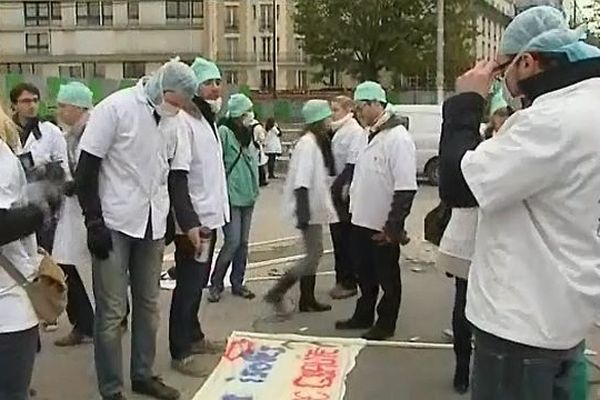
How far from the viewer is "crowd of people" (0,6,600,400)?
8.84 feet

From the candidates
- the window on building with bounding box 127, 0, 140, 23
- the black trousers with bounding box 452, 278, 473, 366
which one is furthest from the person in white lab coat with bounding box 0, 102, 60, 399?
the window on building with bounding box 127, 0, 140, 23

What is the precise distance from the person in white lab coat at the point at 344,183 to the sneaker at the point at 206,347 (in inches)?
69.4

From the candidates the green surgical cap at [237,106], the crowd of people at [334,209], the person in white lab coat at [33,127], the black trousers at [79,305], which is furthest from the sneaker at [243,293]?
the person in white lab coat at [33,127]

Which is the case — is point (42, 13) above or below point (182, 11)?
above

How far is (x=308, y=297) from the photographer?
26.8 feet

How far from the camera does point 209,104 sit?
6.54 m

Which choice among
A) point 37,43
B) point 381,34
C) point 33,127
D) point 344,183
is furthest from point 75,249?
point 37,43

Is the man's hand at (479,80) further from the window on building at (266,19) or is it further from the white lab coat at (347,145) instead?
the window on building at (266,19)

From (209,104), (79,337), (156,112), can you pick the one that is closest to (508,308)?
(156,112)

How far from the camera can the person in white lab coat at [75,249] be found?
22.0ft

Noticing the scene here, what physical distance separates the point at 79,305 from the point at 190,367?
1168 mm

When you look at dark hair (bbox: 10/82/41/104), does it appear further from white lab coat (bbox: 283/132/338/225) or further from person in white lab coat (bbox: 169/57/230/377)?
white lab coat (bbox: 283/132/338/225)

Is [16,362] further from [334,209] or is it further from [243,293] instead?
[243,293]

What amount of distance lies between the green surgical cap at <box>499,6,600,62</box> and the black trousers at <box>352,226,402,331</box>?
4049 mm
